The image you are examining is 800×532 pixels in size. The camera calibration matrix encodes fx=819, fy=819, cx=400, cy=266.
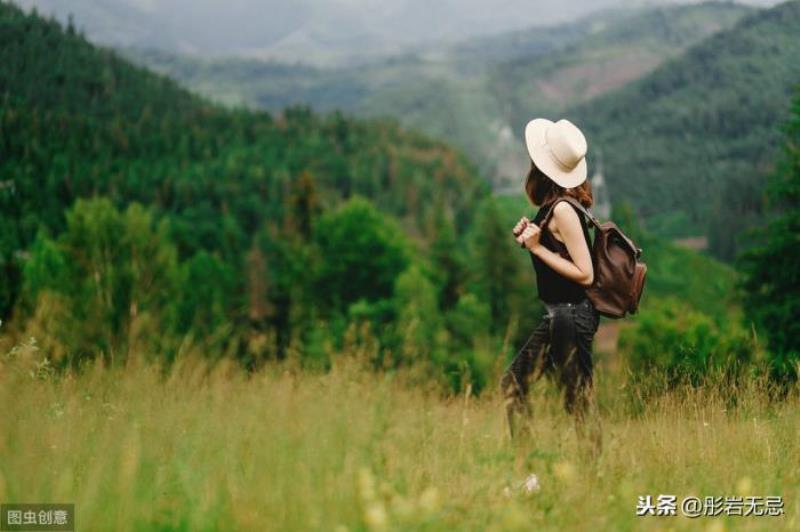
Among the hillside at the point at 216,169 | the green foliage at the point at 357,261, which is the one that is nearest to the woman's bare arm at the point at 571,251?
the green foliage at the point at 357,261

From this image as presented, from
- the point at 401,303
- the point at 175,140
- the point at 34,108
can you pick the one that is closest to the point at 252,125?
the point at 175,140

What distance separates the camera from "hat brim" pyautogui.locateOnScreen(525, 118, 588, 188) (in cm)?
504

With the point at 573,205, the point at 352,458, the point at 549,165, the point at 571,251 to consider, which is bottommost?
the point at 352,458

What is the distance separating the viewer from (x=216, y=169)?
15275 cm

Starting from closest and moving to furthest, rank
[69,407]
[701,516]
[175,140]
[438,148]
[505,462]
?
[701,516] < [505,462] < [69,407] < [175,140] < [438,148]

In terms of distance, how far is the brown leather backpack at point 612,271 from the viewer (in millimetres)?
4988

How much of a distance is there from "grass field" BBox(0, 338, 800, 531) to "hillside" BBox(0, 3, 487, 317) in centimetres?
7129

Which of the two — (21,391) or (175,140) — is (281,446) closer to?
(21,391)

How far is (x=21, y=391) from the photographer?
5109 mm

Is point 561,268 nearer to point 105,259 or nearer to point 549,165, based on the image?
point 549,165

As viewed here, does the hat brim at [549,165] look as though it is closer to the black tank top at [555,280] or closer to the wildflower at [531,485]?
the black tank top at [555,280]

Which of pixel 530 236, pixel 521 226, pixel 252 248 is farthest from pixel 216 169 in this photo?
pixel 530 236

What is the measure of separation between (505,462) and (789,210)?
22087mm

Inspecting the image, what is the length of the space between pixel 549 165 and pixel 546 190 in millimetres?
178
